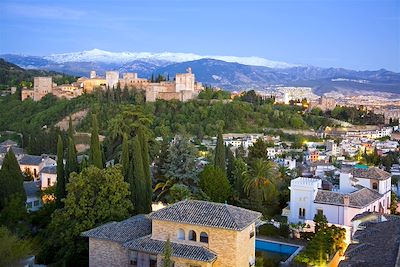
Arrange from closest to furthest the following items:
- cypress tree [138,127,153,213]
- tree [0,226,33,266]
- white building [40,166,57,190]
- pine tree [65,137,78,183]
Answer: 1. tree [0,226,33,266]
2. cypress tree [138,127,153,213]
3. pine tree [65,137,78,183]
4. white building [40,166,57,190]

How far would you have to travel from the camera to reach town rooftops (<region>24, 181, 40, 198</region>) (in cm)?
2645

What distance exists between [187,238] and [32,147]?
3108 centimetres

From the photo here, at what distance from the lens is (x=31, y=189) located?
1082 inches

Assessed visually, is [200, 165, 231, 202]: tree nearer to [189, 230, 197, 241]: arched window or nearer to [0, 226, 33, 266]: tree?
[189, 230, 197, 241]: arched window

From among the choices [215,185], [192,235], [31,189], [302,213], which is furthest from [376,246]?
[31,189]

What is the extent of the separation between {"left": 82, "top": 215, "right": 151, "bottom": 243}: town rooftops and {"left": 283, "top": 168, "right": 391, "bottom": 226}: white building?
25.9 ft

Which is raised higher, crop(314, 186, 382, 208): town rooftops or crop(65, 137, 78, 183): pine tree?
crop(65, 137, 78, 183): pine tree

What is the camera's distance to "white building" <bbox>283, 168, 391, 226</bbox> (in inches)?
797

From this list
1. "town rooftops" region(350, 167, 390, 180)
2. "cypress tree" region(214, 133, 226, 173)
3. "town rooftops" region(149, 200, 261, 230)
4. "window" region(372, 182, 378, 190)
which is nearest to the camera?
"town rooftops" region(149, 200, 261, 230)

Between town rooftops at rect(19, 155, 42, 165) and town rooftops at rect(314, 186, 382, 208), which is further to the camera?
town rooftops at rect(19, 155, 42, 165)

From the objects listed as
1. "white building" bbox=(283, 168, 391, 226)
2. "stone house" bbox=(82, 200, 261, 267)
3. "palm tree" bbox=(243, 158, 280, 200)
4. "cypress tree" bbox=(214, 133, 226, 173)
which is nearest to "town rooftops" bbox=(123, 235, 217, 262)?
"stone house" bbox=(82, 200, 261, 267)

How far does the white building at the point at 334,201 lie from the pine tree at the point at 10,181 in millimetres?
11233

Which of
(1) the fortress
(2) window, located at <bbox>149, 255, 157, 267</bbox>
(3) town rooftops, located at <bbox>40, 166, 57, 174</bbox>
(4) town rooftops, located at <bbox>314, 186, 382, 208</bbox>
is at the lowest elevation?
(3) town rooftops, located at <bbox>40, 166, 57, 174</bbox>

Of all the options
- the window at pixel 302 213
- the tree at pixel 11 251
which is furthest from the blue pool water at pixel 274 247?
the tree at pixel 11 251
